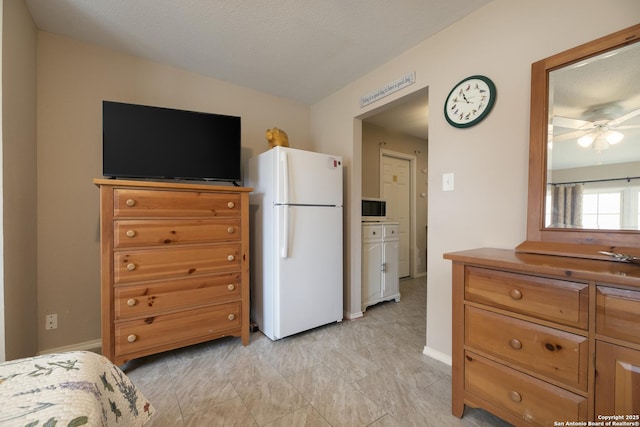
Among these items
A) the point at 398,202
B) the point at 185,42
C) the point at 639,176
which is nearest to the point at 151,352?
the point at 185,42

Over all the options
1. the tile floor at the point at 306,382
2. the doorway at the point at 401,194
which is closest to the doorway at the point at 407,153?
the doorway at the point at 401,194

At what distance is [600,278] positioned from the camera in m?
0.88

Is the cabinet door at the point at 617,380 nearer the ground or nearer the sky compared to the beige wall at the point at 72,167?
nearer the ground

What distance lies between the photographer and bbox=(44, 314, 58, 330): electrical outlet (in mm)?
1896

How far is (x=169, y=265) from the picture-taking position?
5.95 feet

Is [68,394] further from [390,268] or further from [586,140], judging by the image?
[390,268]

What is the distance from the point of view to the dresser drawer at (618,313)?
845 mm

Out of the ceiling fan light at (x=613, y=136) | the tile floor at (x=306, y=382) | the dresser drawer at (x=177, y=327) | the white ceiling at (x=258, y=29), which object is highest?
the white ceiling at (x=258, y=29)

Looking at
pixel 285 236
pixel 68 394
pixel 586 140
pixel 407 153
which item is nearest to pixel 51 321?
pixel 285 236

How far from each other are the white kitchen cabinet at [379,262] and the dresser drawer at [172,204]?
4.97 feet

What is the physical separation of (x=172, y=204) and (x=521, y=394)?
221 cm

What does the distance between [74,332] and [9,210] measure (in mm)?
1098

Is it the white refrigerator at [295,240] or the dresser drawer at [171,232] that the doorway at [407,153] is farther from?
the dresser drawer at [171,232]

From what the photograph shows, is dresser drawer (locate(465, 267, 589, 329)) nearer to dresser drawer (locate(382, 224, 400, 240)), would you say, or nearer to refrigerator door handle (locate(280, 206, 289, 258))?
refrigerator door handle (locate(280, 206, 289, 258))
